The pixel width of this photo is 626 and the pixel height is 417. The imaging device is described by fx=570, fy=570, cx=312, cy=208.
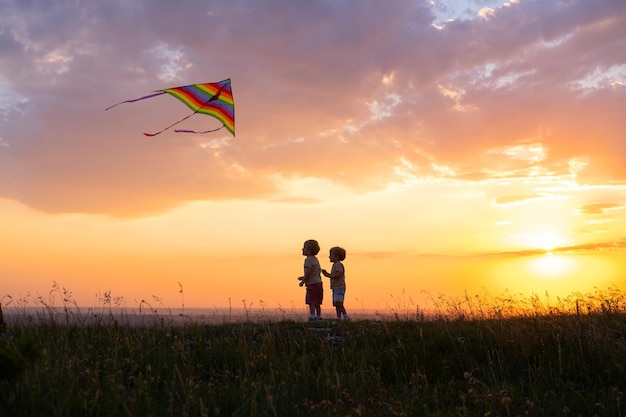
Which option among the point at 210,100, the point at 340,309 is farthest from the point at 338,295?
the point at 210,100

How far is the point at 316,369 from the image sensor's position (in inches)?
308

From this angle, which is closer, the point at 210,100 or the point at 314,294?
the point at 210,100

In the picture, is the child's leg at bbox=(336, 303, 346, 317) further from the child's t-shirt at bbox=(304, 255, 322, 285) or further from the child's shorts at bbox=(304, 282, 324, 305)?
the child's t-shirt at bbox=(304, 255, 322, 285)

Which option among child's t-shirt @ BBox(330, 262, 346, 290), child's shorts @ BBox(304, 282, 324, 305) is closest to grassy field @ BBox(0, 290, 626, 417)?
child's shorts @ BBox(304, 282, 324, 305)

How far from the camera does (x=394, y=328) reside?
10469 mm

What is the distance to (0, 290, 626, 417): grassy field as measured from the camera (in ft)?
18.0

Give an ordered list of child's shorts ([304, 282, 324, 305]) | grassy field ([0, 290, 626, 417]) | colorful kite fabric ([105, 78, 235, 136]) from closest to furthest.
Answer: grassy field ([0, 290, 626, 417]) < colorful kite fabric ([105, 78, 235, 136]) < child's shorts ([304, 282, 324, 305])

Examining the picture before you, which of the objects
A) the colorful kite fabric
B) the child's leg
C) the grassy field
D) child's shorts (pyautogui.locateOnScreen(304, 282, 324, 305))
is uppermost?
the colorful kite fabric

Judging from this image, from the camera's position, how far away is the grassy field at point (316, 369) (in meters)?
5.50

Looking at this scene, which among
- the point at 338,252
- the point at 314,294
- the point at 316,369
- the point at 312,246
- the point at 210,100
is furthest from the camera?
the point at 338,252

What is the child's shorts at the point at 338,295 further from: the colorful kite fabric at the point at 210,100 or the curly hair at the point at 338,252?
the colorful kite fabric at the point at 210,100

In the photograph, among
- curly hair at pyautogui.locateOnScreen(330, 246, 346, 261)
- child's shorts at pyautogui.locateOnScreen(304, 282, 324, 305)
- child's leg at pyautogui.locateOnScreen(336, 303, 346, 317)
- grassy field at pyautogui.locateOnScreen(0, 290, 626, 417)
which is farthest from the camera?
curly hair at pyautogui.locateOnScreen(330, 246, 346, 261)

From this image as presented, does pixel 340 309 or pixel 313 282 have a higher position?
pixel 313 282

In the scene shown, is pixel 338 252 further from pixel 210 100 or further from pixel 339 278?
pixel 210 100
